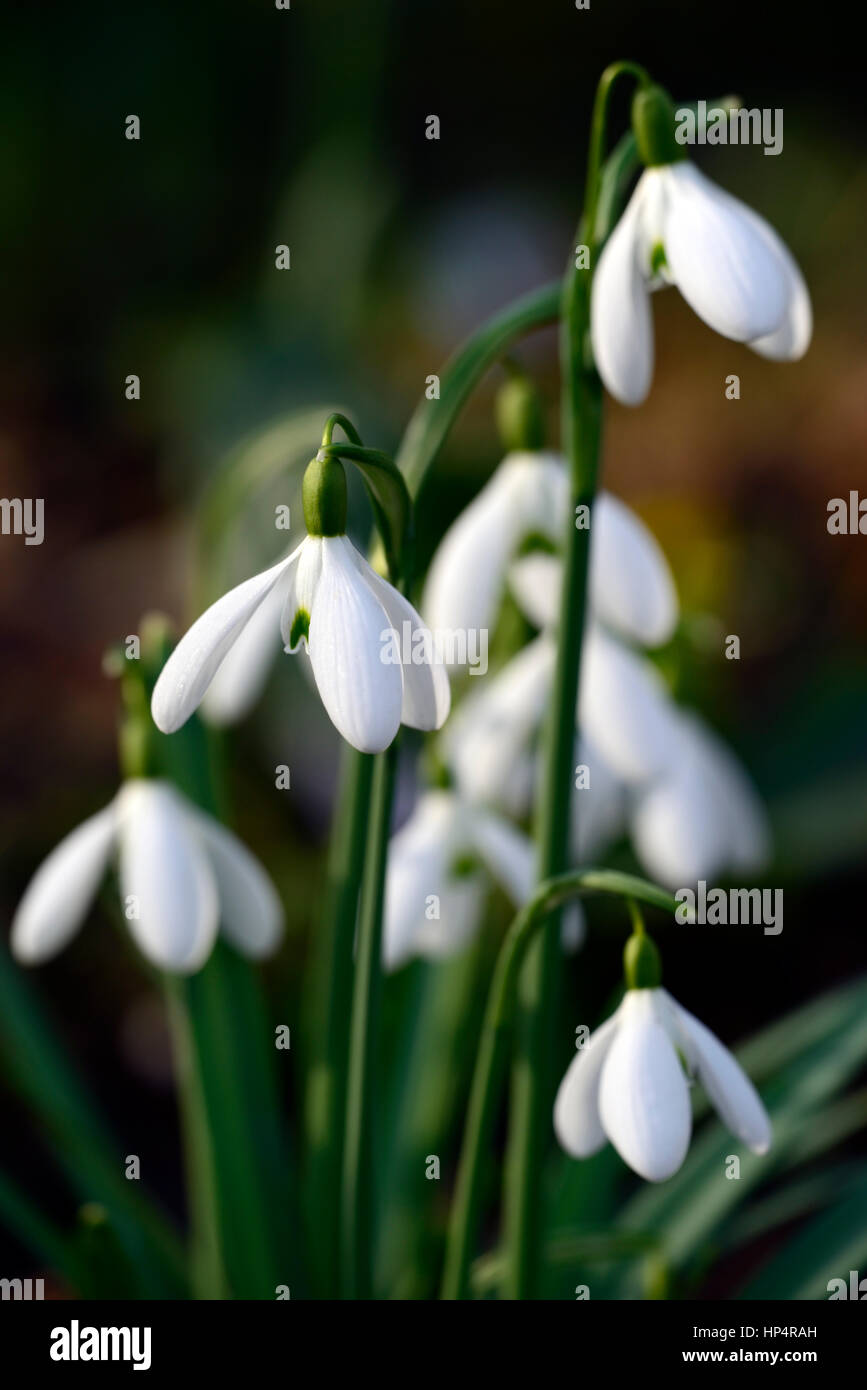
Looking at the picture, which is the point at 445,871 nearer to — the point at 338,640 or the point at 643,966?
the point at 643,966

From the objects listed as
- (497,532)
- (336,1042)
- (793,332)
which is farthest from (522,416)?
(336,1042)

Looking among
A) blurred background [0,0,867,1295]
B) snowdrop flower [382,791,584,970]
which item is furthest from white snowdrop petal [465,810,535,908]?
blurred background [0,0,867,1295]

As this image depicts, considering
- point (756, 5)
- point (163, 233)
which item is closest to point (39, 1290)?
point (163, 233)

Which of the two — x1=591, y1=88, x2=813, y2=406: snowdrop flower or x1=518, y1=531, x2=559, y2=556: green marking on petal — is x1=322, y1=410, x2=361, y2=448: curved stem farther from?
x1=518, y1=531, x2=559, y2=556: green marking on petal

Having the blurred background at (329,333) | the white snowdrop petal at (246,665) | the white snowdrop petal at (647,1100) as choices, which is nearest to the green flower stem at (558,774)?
the white snowdrop petal at (647,1100)

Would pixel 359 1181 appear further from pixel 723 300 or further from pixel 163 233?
pixel 163 233

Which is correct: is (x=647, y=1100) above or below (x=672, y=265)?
below
